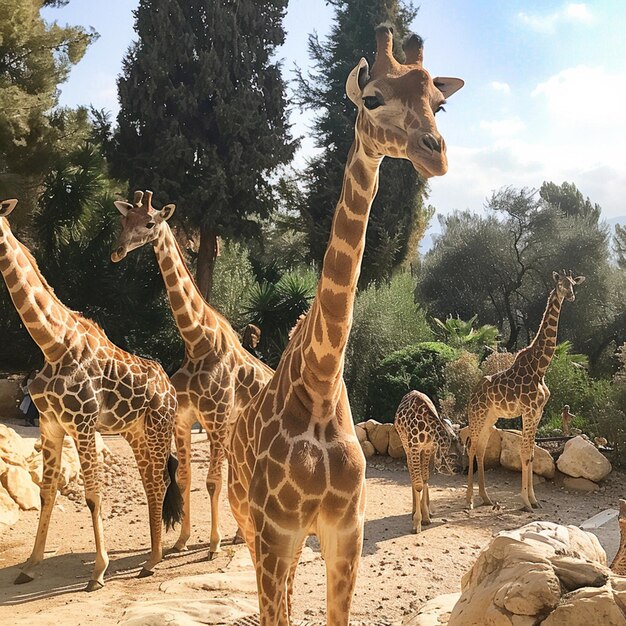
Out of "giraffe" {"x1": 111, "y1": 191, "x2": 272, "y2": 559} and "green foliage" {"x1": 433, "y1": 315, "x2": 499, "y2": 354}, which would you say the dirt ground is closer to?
"giraffe" {"x1": 111, "y1": 191, "x2": 272, "y2": 559}

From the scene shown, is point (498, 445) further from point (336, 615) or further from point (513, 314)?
point (513, 314)

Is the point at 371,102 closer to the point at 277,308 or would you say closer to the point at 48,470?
the point at 48,470

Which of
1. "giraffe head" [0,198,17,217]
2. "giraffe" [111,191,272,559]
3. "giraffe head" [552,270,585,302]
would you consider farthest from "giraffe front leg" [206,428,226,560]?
"giraffe head" [552,270,585,302]

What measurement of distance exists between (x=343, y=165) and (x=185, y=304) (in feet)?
44.6

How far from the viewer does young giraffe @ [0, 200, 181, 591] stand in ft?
18.3

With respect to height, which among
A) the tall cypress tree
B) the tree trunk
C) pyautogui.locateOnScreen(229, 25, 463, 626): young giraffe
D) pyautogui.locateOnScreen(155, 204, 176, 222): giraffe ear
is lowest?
pyautogui.locateOnScreen(229, 25, 463, 626): young giraffe

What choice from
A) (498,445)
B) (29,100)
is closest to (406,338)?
(498,445)

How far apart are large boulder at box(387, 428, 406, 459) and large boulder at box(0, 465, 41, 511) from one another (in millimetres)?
5792

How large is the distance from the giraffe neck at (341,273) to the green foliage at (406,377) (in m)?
9.60

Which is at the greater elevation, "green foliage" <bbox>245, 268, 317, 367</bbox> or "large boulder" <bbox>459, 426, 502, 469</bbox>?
"green foliage" <bbox>245, 268, 317, 367</bbox>

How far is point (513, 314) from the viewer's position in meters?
23.4

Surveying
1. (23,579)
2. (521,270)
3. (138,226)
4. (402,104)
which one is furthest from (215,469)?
(521,270)

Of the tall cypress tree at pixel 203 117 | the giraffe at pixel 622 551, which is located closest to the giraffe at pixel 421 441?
the giraffe at pixel 622 551

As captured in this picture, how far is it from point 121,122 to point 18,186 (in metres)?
3.36
